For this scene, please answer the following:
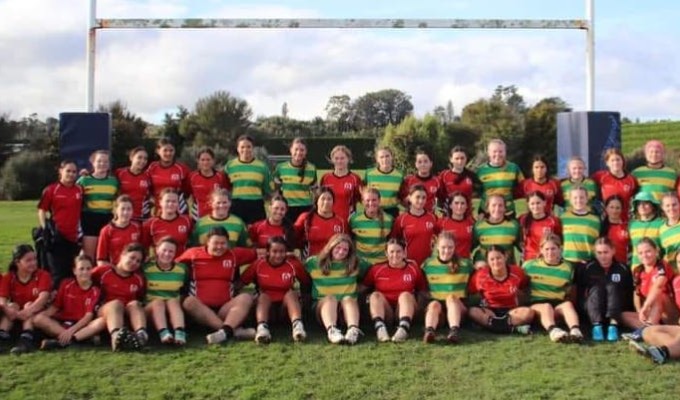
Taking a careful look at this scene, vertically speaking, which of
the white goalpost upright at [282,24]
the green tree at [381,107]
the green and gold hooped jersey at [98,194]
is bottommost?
the green and gold hooped jersey at [98,194]

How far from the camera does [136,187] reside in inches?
266

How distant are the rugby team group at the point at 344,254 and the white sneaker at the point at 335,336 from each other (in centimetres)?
2

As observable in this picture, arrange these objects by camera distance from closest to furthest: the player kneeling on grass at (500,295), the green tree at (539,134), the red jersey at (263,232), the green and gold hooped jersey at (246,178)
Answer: the player kneeling on grass at (500,295) < the red jersey at (263,232) < the green and gold hooped jersey at (246,178) < the green tree at (539,134)

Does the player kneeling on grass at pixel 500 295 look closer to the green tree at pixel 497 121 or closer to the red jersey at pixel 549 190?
the red jersey at pixel 549 190

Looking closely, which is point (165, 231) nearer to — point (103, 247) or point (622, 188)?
point (103, 247)

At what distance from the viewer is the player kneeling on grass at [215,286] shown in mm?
5660

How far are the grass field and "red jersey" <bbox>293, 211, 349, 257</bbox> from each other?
1.05 m

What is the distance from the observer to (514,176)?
6.95 m

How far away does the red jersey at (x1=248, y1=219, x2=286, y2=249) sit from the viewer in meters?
6.38

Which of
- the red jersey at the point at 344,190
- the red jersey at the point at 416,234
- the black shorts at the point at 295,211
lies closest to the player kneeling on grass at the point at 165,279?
the black shorts at the point at 295,211

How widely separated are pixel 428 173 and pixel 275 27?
2.29m

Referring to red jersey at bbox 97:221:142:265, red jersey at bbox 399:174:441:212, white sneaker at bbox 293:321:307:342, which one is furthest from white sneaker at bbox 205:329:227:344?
red jersey at bbox 399:174:441:212

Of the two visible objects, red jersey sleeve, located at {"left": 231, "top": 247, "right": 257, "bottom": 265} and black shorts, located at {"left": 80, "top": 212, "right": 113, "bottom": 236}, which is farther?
black shorts, located at {"left": 80, "top": 212, "right": 113, "bottom": 236}

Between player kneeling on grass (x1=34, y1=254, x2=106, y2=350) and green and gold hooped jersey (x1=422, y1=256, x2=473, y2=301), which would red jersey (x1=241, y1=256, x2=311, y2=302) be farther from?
player kneeling on grass (x1=34, y1=254, x2=106, y2=350)
